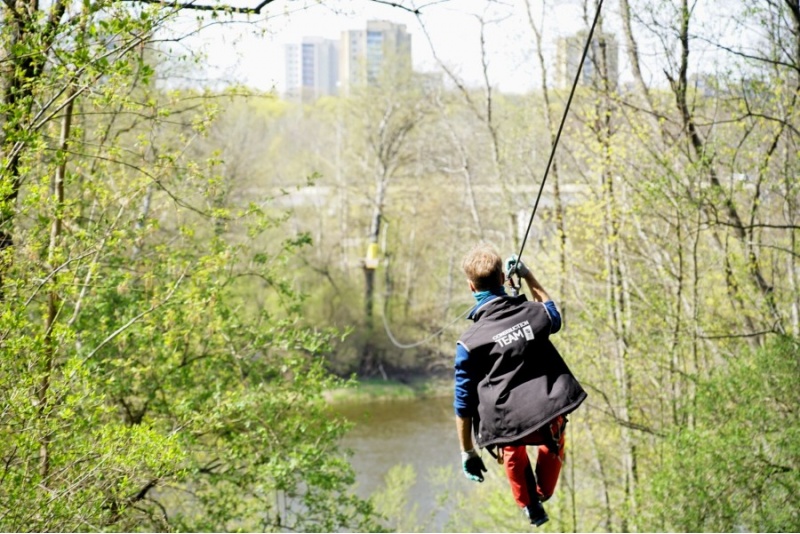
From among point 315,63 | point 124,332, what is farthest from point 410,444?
point 315,63

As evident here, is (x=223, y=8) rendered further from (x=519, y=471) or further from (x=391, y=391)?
(x=391, y=391)

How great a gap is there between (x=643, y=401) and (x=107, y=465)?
10.7 metres

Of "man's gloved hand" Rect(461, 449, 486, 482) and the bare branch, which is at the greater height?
the bare branch

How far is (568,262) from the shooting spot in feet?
47.3

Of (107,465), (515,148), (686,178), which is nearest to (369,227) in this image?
(515,148)

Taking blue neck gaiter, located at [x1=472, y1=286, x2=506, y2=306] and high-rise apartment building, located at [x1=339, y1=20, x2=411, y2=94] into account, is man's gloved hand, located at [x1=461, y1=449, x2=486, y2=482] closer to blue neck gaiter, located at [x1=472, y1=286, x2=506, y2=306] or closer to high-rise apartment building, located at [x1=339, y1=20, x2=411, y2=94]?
blue neck gaiter, located at [x1=472, y1=286, x2=506, y2=306]

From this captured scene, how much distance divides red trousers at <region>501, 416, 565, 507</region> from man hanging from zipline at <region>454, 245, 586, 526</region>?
21 millimetres

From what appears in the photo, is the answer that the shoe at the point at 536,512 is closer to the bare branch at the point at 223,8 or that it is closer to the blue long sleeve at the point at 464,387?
the blue long sleeve at the point at 464,387

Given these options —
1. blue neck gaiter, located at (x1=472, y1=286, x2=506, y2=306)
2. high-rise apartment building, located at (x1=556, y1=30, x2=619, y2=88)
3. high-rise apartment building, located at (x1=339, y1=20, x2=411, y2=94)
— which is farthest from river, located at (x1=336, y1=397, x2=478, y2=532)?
blue neck gaiter, located at (x1=472, y1=286, x2=506, y2=306)

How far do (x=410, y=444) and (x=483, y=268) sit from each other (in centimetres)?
2021

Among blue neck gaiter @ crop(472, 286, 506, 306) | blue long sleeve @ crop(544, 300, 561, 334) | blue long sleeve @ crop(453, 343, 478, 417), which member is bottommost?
blue long sleeve @ crop(453, 343, 478, 417)

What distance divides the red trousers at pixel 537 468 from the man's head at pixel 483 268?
2.25 feet

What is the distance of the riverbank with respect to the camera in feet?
91.9

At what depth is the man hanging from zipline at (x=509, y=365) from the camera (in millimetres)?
3729
